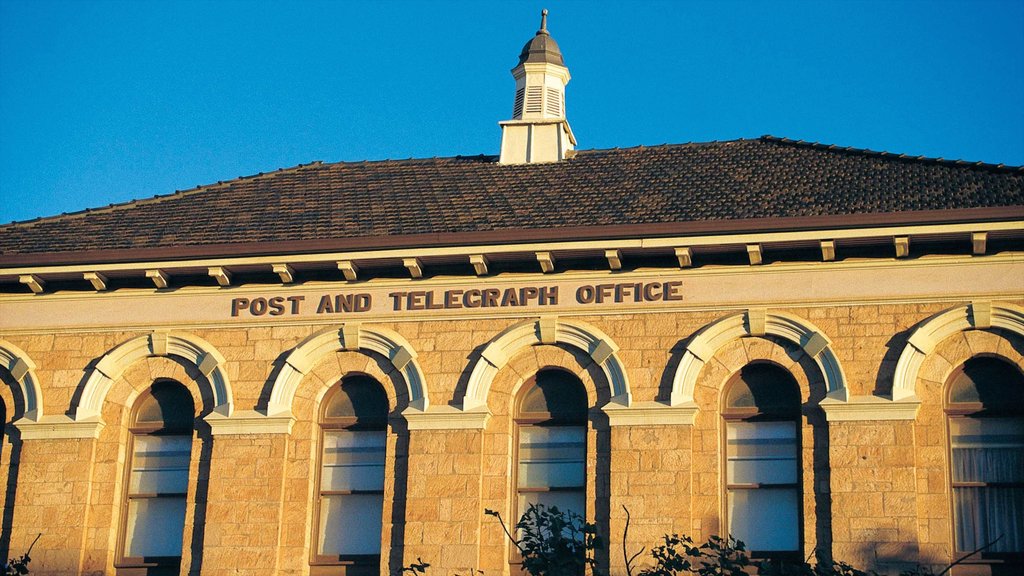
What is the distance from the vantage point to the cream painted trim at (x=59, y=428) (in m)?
21.6

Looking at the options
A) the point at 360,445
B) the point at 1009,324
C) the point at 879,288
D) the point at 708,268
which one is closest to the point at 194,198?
the point at 360,445

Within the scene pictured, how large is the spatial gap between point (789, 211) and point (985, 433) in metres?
3.66

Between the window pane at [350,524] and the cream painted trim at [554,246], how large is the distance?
307cm

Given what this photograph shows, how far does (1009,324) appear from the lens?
19781 millimetres

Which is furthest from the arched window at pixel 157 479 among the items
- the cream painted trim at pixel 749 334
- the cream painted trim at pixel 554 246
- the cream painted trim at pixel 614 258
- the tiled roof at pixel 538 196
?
the cream painted trim at pixel 749 334

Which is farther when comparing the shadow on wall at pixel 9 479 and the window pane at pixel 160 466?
the window pane at pixel 160 466

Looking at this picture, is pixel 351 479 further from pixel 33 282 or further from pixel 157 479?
pixel 33 282

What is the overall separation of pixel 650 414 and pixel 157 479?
6523 mm

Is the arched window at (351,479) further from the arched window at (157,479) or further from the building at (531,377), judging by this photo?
the arched window at (157,479)

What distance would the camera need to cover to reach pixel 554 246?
20797 millimetres

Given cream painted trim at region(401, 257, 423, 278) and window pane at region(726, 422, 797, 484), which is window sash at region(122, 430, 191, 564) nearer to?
cream painted trim at region(401, 257, 423, 278)

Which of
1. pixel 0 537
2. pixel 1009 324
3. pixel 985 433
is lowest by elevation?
pixel 0 537

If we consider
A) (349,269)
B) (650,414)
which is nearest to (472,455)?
(650,414)

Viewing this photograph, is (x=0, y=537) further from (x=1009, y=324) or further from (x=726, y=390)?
(x=1009, y=324)
